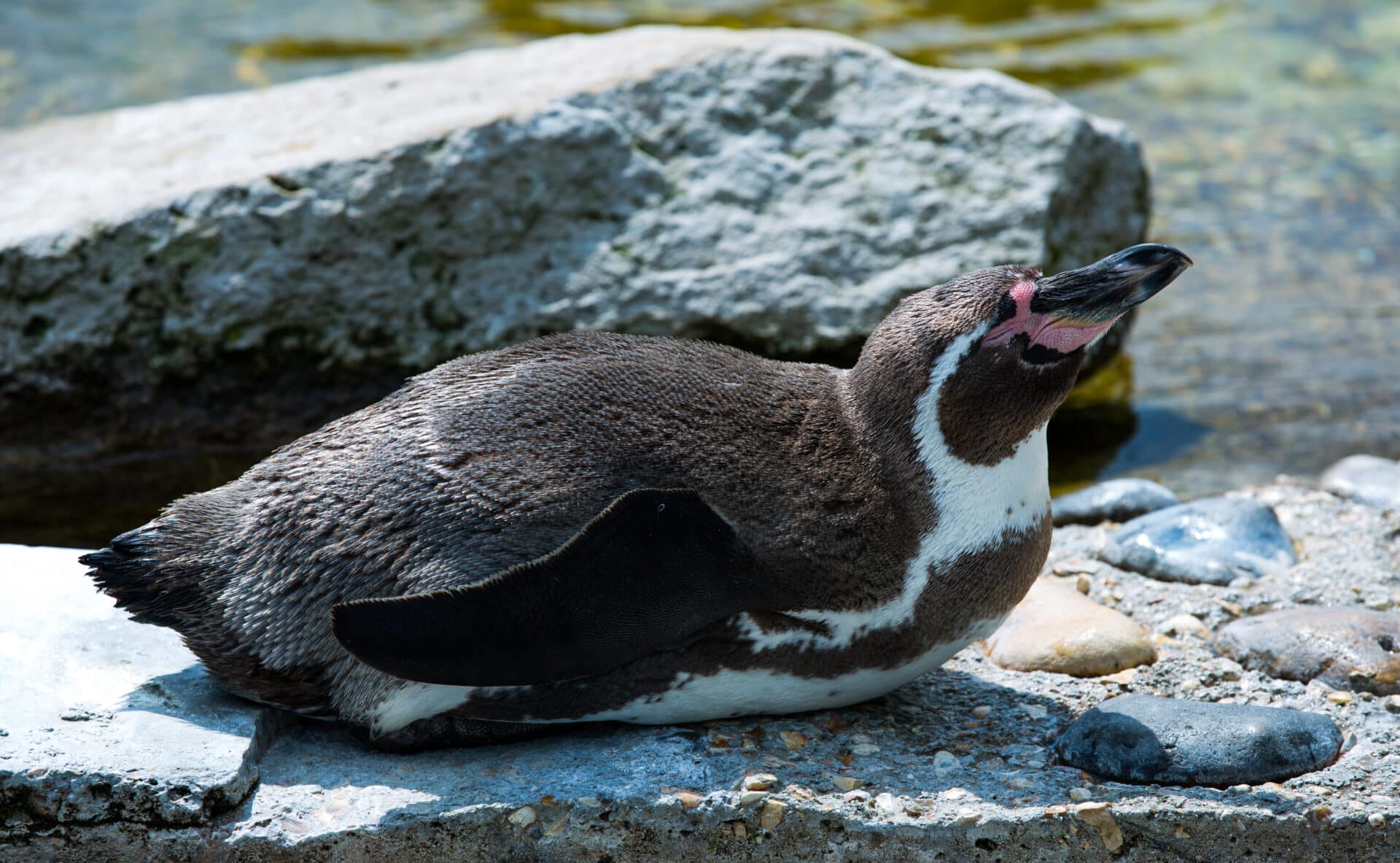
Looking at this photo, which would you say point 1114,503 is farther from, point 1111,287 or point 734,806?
point 734,806

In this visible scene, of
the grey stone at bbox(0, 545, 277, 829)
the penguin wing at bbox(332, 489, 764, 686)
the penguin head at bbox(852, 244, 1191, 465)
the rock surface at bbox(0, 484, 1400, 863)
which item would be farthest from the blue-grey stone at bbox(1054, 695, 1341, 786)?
the grey stone at bbox(0, 545, 277, 829)

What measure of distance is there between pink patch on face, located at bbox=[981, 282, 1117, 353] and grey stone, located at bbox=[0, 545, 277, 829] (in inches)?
76.3

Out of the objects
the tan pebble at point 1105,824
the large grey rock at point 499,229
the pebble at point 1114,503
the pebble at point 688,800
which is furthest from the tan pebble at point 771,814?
the large grey rock at point 499,229

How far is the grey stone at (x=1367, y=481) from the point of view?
5434 mm

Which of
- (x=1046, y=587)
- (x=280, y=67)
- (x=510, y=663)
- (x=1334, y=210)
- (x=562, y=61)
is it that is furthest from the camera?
(x=280, y=67)

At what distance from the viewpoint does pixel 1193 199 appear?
30.3ft

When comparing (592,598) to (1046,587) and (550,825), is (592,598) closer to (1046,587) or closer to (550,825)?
(550,825)

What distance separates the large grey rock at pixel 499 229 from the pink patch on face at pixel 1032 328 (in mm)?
2557

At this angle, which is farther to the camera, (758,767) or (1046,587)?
(1046,587)

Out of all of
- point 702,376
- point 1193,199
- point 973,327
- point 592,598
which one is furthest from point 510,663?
point 1193,199

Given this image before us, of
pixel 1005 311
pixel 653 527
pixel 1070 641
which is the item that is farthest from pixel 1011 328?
pixel 1070 641

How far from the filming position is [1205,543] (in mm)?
4742

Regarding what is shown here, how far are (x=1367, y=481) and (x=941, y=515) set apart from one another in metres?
2.88

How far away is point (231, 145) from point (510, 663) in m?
3.97
